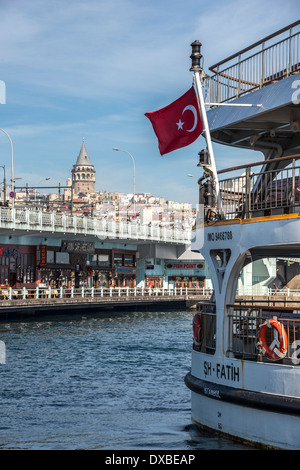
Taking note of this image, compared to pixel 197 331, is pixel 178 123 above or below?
above

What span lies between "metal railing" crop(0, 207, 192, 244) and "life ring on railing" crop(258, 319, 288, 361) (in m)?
40.8

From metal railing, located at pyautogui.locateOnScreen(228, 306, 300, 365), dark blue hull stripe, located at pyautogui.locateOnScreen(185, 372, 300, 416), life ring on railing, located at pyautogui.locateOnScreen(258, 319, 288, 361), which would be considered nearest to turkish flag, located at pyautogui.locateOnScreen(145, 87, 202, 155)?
metal railing, located at pyautogui.locateOnScreen(228, 306, 300, 365)

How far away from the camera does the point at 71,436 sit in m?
15.7

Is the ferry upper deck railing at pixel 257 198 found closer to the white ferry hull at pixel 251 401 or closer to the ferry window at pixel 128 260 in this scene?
the white ferry hull at pixel 251 401

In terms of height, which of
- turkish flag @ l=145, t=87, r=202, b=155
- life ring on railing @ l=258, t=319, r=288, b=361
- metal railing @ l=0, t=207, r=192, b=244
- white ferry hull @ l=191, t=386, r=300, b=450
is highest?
metal railing @ l=0, t=207, r=192, b=244

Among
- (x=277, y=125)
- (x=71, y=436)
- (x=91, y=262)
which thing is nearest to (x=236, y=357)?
(x=71, y=436)

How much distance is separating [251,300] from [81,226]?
46.5 meters

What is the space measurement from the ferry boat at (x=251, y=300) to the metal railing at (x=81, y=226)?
123 ft

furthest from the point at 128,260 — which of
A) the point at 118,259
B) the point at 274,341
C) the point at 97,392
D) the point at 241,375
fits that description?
the point at 274,341

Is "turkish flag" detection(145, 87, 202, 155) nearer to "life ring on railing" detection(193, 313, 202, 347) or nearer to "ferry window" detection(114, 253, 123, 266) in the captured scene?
"life ring on railing" detection(193, 313, 202, 347)

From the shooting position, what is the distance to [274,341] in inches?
488

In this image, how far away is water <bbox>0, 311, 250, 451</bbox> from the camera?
15.2m

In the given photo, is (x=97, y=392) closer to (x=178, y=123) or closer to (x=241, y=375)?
(x=241, y=375)
